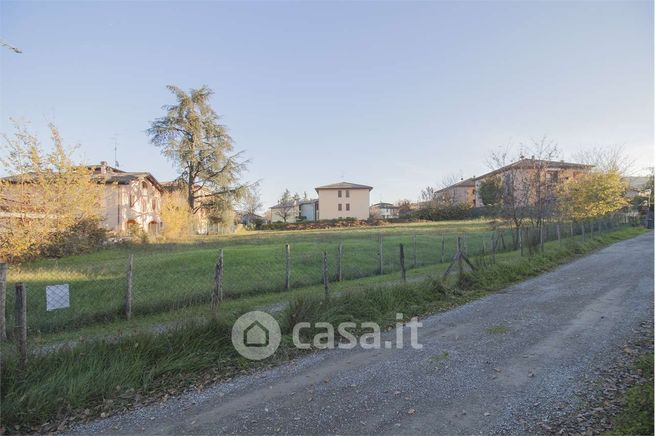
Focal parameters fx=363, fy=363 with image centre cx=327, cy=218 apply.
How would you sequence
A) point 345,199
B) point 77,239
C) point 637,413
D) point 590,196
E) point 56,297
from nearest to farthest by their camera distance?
point 637,413, point 56,297, point 77,239, point 590,196, point 345,199

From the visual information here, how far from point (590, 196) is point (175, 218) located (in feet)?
97.9

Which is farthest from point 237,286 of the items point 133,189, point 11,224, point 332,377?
point 133,189

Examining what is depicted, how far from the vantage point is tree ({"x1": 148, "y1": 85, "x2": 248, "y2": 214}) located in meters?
35.2

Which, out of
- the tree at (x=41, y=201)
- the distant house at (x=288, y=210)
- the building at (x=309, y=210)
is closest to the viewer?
the tree at (x=41, y=201)

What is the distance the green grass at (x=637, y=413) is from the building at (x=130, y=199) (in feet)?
104

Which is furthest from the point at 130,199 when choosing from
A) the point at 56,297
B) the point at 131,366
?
the point at 131,366

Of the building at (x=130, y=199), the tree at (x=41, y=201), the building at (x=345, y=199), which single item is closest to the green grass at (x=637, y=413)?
the tree at (x=41, y=201)

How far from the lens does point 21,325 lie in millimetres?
4332

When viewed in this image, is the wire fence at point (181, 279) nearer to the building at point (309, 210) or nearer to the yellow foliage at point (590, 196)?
the yellow foliage at point (590, 196)

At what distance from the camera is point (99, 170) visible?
119ft

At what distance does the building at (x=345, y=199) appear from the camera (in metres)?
67.6

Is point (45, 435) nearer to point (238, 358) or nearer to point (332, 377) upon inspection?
point (238, 358)

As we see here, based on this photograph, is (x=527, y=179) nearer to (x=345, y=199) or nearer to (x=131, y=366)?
(x=131, y=366)

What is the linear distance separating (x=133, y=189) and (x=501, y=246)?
3266cm
